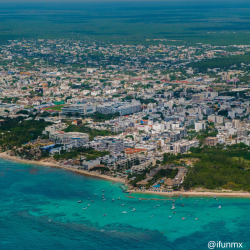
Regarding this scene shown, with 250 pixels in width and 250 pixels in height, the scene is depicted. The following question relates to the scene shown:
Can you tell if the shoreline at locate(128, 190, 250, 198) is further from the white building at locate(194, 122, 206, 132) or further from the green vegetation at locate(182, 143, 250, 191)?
the white building at locate(194, 122, 206, 132)

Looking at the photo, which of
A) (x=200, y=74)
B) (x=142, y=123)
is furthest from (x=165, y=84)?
(x=142, y=123)

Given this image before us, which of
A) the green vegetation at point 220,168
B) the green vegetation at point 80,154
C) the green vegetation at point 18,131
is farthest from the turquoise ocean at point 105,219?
the green vegetation at point 18,131

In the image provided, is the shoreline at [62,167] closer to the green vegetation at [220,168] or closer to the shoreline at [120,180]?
the shoreline at [120,180]

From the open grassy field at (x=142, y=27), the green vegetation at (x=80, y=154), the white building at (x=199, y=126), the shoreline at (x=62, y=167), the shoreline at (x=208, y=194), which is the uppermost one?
the open grassy field at (x=142, y=27)

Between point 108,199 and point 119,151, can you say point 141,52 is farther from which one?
point 108,199

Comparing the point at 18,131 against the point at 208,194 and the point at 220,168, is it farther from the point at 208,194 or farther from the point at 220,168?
the point at 208,194
